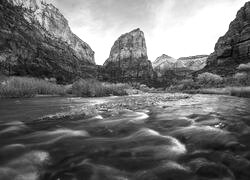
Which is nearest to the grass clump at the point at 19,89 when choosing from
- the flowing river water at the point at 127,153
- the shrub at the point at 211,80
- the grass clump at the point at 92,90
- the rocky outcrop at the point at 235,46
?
the grass clump at the point at 92,90

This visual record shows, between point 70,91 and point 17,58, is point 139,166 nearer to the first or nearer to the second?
point 70,91

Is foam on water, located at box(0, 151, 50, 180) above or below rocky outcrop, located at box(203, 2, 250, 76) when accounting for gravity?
below

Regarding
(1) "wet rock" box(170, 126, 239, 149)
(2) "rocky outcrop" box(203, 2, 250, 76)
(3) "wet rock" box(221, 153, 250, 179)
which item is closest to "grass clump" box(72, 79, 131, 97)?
(1) "wet rock" box(170, 126, 239, 149)

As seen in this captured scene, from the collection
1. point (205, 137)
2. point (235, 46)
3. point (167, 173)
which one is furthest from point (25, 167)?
point (235, 46)

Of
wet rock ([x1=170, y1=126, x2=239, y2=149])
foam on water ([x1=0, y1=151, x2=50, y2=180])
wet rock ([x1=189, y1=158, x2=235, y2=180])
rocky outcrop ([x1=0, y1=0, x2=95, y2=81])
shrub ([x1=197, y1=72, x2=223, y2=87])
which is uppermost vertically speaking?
rocky outcrop ([x1=0, y1=0, x2=95, y2=81])

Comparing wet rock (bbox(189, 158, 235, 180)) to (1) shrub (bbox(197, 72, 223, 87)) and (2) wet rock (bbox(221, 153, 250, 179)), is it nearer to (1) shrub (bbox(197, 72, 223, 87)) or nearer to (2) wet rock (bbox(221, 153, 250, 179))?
(2) wet rock (bbox(221, 153, 250, 179))

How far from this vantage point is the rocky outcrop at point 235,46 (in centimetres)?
10632

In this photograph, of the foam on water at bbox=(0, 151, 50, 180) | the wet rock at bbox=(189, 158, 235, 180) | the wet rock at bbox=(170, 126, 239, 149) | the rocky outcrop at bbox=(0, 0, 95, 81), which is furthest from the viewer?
the rocky outcrop at bbox=(0, 0, 95, 81)

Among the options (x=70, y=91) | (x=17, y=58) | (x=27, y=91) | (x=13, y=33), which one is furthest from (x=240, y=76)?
(x=13, y=33)

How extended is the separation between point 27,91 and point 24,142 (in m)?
39.4

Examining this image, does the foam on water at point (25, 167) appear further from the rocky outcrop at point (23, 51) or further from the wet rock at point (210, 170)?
the rocky outcrop at point (23, 51)

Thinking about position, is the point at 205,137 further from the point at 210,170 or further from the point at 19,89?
the point at 19,89

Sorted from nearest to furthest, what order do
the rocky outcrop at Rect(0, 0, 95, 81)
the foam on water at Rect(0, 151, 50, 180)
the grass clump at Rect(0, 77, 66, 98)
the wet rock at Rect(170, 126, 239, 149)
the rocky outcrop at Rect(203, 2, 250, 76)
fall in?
the foam on water at Rect(0, 151, 50, 180), the wet rock at Rect(170, 126, 239, 149), the grass clump at Rect(0, 77, 66, 98), the rocky outcrop at Rect(0, 0, 95, 81), the rocky outcrop at Rect(203, 2, 250, 76)

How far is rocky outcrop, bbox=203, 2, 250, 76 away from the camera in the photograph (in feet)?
349
